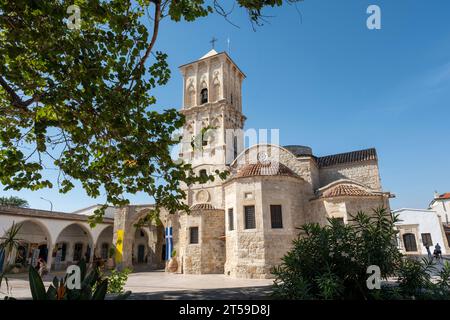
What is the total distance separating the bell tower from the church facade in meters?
0.12

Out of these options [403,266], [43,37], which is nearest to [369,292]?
[403,266]

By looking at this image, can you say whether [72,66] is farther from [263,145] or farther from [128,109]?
[263,145]

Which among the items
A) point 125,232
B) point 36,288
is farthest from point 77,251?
point 36,288

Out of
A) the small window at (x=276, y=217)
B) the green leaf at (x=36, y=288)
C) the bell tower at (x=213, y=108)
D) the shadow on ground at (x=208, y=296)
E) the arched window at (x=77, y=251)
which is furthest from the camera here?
the arched window at (x=77, y=251)

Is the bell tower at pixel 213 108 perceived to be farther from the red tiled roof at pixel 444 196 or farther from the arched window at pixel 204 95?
the red tiled roof at pixel 444 196

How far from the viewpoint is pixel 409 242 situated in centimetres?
2536

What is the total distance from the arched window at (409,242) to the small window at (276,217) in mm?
17914

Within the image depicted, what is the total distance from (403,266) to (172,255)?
16933 millimetres

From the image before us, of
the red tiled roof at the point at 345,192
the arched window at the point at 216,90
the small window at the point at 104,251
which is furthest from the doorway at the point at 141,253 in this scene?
the red tiled roof at the point at 345,192

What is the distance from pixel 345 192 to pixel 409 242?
54.6 feet

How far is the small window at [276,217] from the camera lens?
47.4 feet

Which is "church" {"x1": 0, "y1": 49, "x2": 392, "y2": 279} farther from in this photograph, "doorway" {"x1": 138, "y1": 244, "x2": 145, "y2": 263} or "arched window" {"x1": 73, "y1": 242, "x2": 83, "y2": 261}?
"doorway" {"x1": 138, "y1": 244, "x2": 145, "y2": 263}

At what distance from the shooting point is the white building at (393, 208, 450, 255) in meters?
24.2
